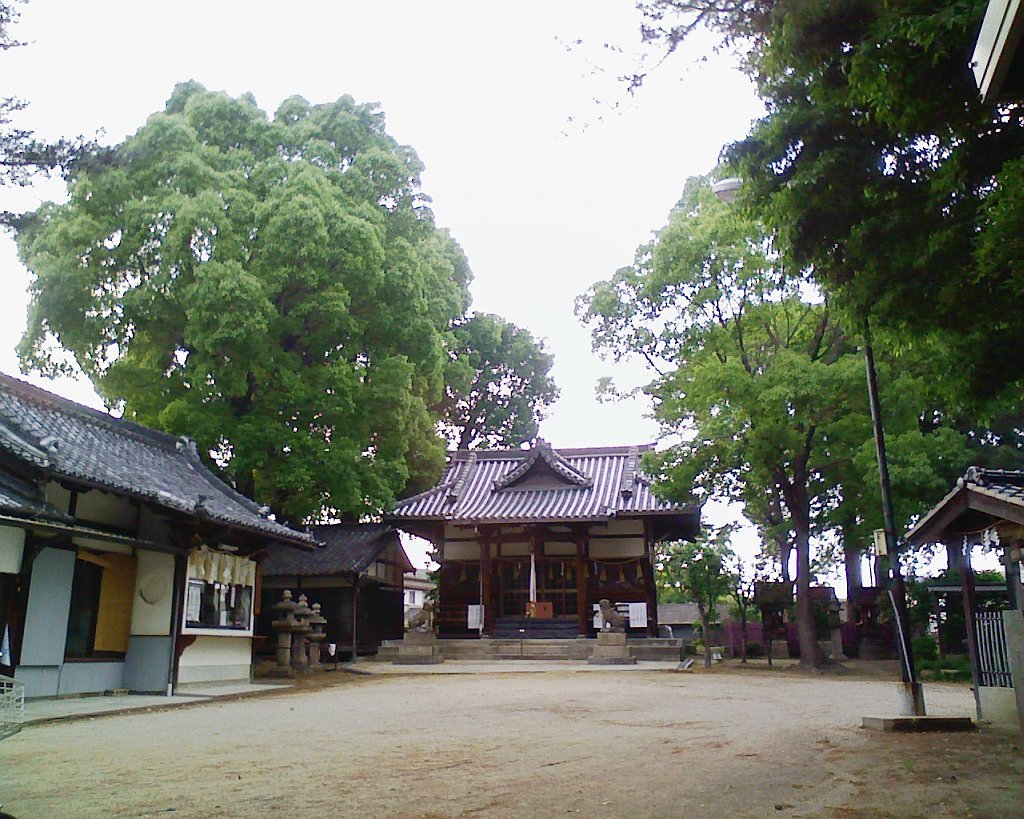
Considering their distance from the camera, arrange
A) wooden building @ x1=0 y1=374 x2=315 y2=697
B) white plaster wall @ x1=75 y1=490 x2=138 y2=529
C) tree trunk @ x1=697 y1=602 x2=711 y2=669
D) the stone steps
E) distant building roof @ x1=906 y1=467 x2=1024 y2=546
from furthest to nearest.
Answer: tree trunk @ x1=697 y1=602 x2=711 y2=669 < the stone steps < white plaster wall @ x1=75 y1=490 x2=138 y2=529 < wooden building @ x1=0 y1=374 x2=315 y2=697 < distant building roof @ x1=906 y1=467 x2=1024 y2=546

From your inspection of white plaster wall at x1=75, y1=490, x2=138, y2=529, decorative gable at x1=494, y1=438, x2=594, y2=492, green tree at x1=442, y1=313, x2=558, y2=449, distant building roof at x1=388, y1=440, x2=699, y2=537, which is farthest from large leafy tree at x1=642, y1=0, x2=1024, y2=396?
green tree at x1=442, y1=313, x2=558, y2=449

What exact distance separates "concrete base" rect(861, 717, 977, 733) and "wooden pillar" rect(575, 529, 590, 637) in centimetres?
1626

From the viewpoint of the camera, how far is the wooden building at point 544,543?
82.6 feet

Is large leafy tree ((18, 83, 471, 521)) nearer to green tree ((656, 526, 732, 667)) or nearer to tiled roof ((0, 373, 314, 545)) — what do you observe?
tiled roof ((0, 373, 314, 545))

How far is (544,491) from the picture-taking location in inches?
1085

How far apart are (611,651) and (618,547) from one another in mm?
5233

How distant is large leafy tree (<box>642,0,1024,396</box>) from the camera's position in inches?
215

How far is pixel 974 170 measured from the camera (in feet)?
19.1

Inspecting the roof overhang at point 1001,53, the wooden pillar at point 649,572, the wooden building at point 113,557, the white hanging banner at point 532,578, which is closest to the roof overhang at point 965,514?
the roof overhang at point 1001,53

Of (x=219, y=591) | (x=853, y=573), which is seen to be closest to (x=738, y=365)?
(x=219, y=591)

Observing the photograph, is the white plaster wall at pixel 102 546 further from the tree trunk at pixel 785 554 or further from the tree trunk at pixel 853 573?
the tree trunk at pixel 853 573

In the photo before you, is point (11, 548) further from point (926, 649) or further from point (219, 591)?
point (926, 649)

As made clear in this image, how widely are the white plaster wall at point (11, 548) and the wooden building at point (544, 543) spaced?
1606cm

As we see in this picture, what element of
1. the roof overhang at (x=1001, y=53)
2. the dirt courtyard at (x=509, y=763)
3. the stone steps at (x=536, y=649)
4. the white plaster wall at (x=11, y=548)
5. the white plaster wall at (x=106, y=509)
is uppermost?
the roof overhang at (x=1001, y=53)
